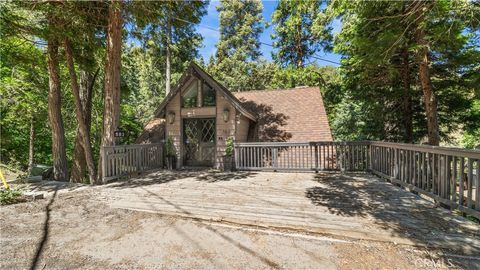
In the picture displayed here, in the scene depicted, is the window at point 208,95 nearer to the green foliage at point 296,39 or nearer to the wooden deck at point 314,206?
the wooden deck at point 314,206

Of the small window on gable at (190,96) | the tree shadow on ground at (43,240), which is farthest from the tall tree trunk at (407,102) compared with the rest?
the tree shadow on ground at (43,240)

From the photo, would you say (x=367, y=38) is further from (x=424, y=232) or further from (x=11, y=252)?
(x=11, y=252)

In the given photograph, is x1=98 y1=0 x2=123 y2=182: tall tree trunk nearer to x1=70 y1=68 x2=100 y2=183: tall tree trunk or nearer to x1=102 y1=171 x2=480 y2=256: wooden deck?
x1=102 y1=171 x2=480 y2=256: wooden deck

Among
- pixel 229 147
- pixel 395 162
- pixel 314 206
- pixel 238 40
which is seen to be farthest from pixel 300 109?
pixel 238 40

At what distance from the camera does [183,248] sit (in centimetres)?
285

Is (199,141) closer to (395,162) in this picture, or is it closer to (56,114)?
(56,114)

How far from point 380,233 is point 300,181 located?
356 cm

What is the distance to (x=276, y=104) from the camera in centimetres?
1155

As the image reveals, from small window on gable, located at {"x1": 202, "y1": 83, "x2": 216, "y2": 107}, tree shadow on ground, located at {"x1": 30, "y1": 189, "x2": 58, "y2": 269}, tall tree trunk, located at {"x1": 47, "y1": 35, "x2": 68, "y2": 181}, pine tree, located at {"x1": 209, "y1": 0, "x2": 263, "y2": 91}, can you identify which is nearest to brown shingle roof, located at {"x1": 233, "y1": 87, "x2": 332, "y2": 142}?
small window on gable, located at {"x1": 202, "y1": 83, "x2": 216, "y2": 107}

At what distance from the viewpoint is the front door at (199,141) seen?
949cm

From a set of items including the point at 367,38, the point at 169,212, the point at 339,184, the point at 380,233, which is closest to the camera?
the point at 380,233

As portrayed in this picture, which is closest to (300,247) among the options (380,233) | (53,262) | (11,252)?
(380,233)

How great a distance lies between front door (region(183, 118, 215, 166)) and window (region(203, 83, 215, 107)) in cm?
64

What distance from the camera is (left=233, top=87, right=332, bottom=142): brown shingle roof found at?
32.3 feet
